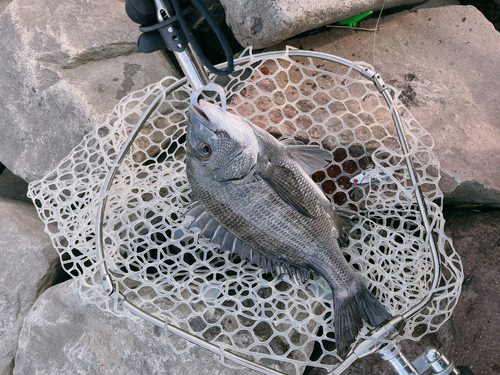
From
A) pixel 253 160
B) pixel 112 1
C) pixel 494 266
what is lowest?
pixel 494 266

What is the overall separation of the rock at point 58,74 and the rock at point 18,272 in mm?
498

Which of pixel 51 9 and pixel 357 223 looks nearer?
pixel 357 223

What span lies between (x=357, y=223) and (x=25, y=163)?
2.95 meters

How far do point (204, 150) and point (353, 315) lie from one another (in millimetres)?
1421

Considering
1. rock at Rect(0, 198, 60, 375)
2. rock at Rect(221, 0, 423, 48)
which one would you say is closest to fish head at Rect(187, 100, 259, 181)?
A: rock at Rect(221, 0, 423, 48)

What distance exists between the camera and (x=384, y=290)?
2639 mm

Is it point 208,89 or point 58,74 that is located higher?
point 58,74

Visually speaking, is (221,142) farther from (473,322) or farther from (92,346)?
(473,322)

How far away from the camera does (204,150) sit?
2.30m

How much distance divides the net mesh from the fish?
19 cm

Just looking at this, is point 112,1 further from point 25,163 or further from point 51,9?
point 25,163

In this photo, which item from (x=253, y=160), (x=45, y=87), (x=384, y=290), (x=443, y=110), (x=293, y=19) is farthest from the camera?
(x=45, y=87)

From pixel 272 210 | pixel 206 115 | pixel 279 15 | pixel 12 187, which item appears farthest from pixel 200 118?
pixel 12 187

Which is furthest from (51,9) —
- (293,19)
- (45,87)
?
(293,19)
